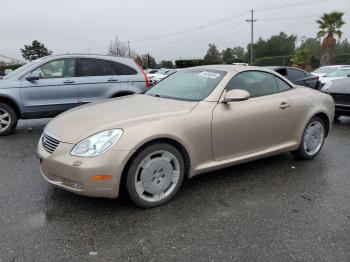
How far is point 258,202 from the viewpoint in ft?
12.6

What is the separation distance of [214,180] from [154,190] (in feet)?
3.51

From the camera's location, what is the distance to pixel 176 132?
3668 mm

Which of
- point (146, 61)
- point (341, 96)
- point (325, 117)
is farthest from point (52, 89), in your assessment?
point (146, 61)

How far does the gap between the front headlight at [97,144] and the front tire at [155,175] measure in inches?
11.3

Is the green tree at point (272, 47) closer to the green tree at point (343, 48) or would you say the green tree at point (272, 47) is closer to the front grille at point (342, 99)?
the green tree at point (343, 48)

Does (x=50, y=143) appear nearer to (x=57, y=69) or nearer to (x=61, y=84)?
(x=61, y=84)

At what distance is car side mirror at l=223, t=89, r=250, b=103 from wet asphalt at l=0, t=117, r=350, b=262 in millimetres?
1051

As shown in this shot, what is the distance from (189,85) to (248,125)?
3.06 feet

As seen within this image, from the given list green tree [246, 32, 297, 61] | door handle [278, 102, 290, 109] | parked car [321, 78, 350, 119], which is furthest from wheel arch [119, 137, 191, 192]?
green tree [246, 32, 297, 61]

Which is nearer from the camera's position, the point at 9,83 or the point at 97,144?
→ the point at 97,144

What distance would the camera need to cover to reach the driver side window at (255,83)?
446 cm

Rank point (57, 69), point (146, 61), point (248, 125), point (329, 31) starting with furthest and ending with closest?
point (146, 61) < point (329, 31) < point (57, 69) < point (248, 125)

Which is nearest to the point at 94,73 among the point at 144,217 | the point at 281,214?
the point at 144,217

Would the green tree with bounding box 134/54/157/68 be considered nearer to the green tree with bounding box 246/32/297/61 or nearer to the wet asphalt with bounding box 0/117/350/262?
the green tree with bounding box 246/32/297/61
